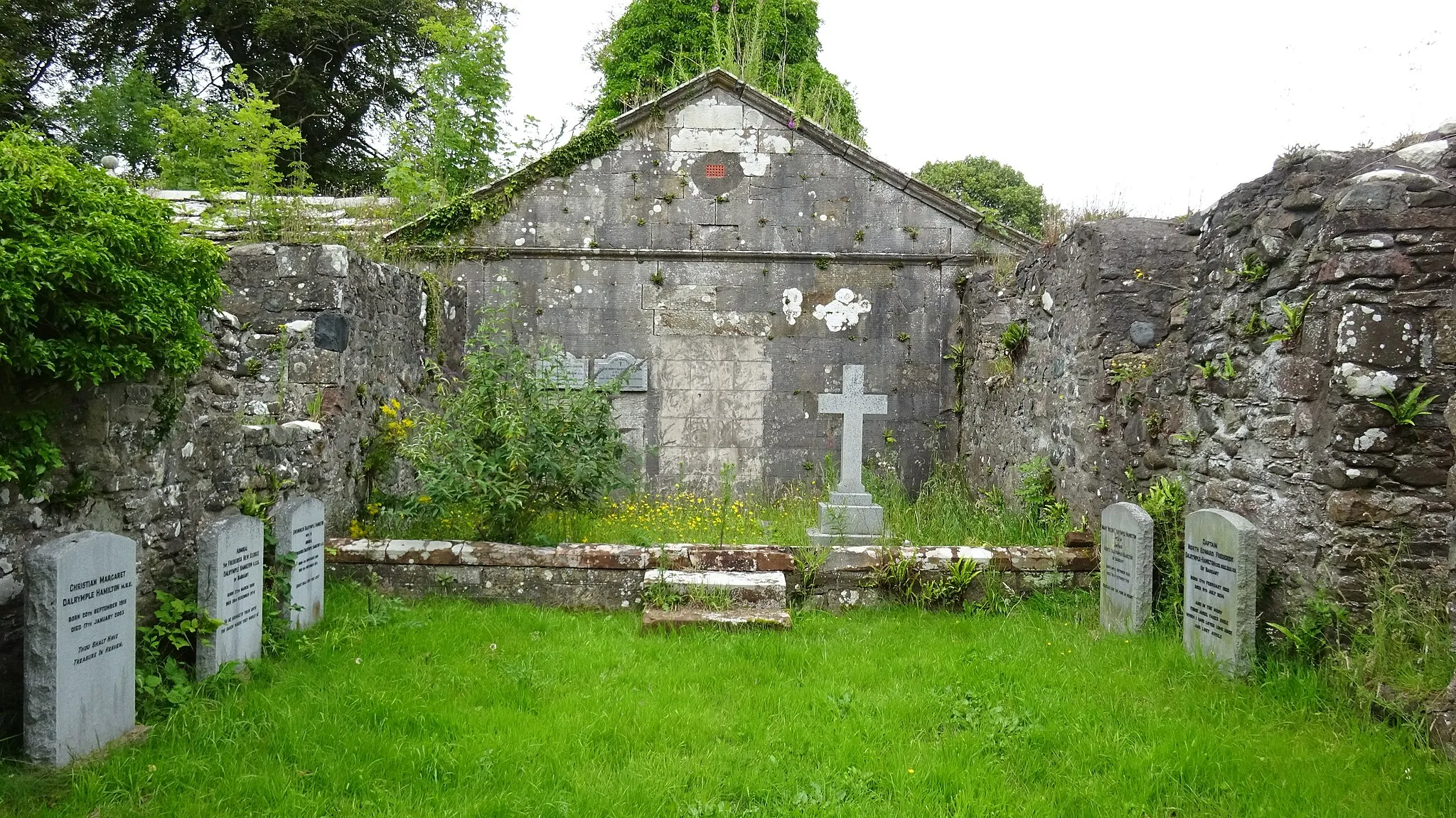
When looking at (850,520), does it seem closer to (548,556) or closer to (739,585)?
(739,585)

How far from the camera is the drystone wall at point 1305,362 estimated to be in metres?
4.00

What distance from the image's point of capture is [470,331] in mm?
10172

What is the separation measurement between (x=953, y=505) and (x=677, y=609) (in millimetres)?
4355

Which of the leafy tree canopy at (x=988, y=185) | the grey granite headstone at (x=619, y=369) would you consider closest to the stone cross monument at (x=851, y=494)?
the grey granite headstone at (x=619, y=369)

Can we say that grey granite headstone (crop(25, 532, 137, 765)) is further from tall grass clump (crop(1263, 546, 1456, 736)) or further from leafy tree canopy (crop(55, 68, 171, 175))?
leafy tree canopy (crop(55, 68, 171, 175))

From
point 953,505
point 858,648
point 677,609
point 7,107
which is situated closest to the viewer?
point 858,648

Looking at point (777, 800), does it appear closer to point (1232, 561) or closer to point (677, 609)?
point (677, 609)

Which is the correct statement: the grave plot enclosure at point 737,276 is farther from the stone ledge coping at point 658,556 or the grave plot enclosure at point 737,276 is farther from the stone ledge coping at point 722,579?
the stone ledge coping at point 722,579

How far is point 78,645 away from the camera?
3205mm

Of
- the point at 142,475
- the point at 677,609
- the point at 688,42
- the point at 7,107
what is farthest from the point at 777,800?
the point at 7,107

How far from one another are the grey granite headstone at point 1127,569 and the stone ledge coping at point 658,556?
0.52m

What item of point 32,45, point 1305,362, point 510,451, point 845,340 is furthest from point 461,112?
point 32,45

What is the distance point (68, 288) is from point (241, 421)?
88.2 inches

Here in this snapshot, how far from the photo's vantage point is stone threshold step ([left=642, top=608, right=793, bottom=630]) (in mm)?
5293
